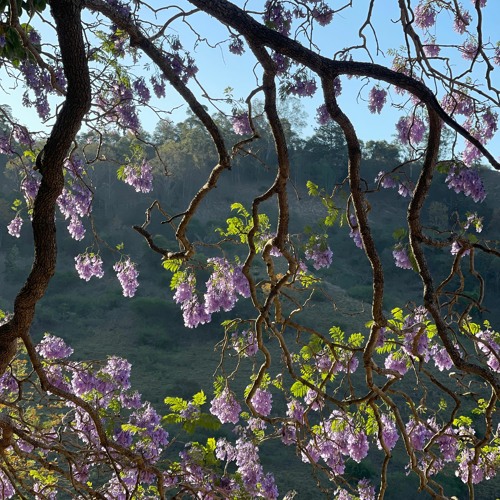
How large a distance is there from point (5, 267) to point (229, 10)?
97.8 ft

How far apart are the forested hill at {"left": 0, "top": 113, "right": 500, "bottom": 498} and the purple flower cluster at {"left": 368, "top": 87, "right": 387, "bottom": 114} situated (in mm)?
9716

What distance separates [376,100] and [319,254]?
2562mm

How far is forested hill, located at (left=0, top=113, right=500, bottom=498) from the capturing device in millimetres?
24094

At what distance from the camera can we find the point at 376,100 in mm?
7414

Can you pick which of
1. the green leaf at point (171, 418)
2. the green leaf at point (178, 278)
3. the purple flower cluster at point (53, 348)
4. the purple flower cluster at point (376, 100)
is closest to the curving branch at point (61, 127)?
the green leaf at point (171, 418)

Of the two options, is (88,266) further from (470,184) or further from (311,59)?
(311,59)

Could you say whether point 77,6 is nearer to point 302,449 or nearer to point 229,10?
point 229,10

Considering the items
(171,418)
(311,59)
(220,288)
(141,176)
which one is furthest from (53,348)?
(311,59)

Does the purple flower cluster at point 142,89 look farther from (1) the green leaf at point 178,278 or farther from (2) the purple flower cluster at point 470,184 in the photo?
(2) the purple flower cluster at point 470,184

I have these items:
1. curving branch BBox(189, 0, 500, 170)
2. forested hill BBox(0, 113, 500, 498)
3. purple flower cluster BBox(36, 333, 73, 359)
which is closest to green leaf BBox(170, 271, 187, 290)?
purple flower cluster BBox(36, 333, 73, 359)

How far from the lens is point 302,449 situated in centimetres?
296

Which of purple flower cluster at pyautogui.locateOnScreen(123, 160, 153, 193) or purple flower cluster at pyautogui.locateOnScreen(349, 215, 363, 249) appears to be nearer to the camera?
purple flower cluster at pyautogui.locateOnScreen(349, 215, 363, 249)

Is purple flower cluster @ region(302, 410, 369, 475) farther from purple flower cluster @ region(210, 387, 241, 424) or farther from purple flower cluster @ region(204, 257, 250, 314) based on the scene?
purple flower cluster @ region(204, 257, 250, 314)

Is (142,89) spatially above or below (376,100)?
Answer: below
